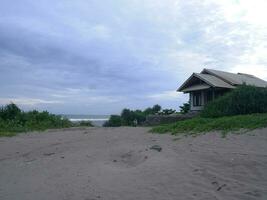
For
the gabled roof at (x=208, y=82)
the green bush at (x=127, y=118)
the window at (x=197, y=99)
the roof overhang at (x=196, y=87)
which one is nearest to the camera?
the gabled roof at (x=208, y=82)

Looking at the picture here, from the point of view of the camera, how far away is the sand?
552cm

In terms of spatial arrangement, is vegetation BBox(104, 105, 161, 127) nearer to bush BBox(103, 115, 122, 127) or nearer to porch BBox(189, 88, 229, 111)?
bush BBox(103, 115, 122, 127)

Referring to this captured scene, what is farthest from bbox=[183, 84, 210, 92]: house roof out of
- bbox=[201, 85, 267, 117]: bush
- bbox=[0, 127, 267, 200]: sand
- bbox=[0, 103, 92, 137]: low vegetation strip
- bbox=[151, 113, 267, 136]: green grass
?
bbox=[0, 127, 267, 200]: sand

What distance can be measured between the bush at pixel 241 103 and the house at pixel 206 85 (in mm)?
7019

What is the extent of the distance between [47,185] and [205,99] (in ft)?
69.9

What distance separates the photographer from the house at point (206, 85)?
24859 mm

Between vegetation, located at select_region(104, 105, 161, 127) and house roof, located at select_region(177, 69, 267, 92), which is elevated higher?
house roof, located at select_region(177, 69, 267, 92)

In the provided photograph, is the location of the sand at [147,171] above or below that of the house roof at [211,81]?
below

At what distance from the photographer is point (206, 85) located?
2536cm

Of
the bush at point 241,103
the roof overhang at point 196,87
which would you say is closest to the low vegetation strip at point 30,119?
the roof overhang at point 196,87

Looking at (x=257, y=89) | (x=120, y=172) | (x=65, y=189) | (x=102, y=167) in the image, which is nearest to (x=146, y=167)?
(x=120, y=172)

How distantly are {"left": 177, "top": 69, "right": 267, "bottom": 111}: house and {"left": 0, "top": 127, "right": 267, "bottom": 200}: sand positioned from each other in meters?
15.2

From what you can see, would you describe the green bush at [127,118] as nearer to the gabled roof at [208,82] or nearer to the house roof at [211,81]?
the gabled roof at [208,82]

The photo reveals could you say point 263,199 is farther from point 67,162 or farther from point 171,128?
point 171,128
